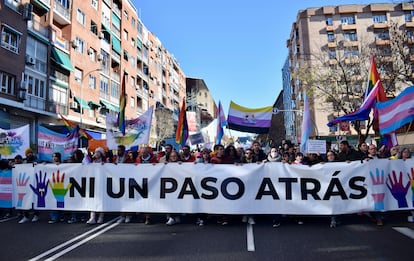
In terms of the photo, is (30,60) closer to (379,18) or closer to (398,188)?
(398,188)

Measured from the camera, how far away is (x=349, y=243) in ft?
16.7

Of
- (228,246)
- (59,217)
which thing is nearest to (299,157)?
(228,246)

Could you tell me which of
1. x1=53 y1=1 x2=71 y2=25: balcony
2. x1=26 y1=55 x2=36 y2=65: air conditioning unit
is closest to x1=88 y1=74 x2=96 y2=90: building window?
x1=53 y1=1 x2=71 y2=25: balcony

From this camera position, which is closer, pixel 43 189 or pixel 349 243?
pixel 349 243

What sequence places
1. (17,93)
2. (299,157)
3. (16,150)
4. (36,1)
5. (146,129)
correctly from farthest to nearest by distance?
1. (36,1)
2. (17,93)
3. (16,150)
4. (146,129)
5. (299,157)

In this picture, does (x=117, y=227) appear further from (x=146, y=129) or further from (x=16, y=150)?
(x=16, y=150)

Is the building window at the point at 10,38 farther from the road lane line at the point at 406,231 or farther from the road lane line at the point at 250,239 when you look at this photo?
the road lane line at the point at 406,231

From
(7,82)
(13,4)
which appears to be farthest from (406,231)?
(13,4)

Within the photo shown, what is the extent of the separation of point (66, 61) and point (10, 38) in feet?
17.9

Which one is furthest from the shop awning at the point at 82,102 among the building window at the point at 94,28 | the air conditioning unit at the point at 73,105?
the building window at the point at 94,28

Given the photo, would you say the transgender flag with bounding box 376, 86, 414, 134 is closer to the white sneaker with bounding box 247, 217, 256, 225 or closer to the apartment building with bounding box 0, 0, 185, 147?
the white sneaker with bounding box 247, 217, 256, 225

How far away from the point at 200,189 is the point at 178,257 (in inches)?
86.2

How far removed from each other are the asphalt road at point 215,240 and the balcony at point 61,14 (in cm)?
2318

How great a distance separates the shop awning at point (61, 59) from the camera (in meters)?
24.4
